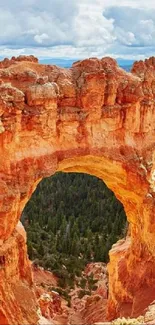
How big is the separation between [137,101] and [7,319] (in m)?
11.1

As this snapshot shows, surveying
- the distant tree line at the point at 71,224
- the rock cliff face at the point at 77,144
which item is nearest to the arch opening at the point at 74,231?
the distant tree line at the point at 71,224

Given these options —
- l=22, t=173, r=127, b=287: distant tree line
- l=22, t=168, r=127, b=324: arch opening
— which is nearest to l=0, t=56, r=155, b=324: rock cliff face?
l=22, t=168, r=127, b=324: arch opening

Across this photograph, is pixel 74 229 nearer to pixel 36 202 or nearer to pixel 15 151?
pixel 36 202

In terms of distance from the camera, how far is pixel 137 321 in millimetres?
14125

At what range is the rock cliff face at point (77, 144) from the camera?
52.4ft

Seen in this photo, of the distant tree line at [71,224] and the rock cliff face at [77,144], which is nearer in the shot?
the rock cliff face at [77,144]

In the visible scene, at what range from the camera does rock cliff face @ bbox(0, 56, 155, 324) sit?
1598cm

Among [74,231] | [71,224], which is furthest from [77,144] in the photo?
[71,224]

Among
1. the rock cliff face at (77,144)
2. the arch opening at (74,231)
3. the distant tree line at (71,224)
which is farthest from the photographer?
the distant tree line at (71,224)

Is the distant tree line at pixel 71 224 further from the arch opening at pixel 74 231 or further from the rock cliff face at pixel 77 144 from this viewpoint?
the rock cliff face at pixel 77 144

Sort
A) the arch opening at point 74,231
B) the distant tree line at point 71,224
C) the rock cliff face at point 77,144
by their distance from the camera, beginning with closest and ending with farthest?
the rock cliff face at point 77,144, the arch opening at point 74,231, the distant tree line at point 71,224

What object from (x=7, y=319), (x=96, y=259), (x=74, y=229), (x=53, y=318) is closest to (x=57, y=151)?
(x=7, y=319)

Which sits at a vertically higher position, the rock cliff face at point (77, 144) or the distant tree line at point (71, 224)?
the rock cliff face at point (77, 144)

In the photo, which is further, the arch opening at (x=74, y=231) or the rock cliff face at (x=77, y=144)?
the arch opening at (x=74, y=231)
